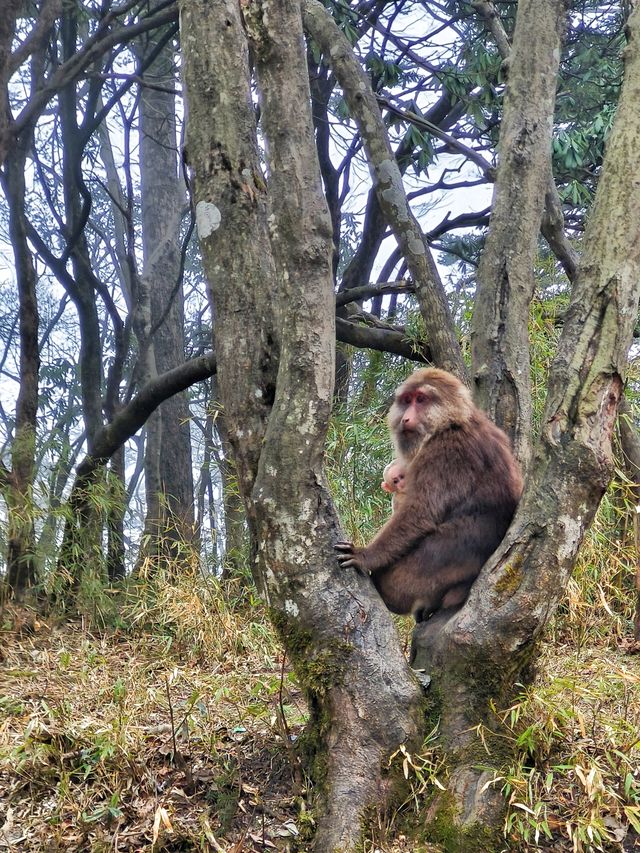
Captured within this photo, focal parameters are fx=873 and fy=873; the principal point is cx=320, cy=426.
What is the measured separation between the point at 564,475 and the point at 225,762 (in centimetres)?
175

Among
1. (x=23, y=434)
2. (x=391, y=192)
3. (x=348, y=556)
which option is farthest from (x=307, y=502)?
(x=23, y=434)

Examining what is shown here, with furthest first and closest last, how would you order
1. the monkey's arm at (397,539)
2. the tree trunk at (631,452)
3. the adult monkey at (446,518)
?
the tree trunk at (631,452), the adult monkey at (446,518), the monkey's arm at (397,539)

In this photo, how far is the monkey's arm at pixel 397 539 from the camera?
10.9ft

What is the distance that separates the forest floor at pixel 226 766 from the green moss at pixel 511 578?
41 cm

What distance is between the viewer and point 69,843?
3180 mm

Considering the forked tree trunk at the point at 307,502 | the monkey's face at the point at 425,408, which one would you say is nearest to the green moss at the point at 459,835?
the forked tree trunk at the point at 307,502

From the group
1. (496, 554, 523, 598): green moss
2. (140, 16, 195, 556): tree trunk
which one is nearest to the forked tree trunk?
(496, 554, 523, 598): green moss

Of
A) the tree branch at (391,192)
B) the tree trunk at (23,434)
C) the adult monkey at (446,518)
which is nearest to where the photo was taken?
the adult monkey at (446,518)

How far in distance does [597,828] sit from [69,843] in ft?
6.10

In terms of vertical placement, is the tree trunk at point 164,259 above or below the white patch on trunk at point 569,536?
above

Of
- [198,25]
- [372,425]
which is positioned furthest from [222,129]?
[372,425]

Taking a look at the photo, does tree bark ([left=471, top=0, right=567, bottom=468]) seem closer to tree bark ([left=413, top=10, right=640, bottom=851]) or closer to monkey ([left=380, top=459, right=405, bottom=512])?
monkey ([left=380, top=459, right=405, bottom=512])

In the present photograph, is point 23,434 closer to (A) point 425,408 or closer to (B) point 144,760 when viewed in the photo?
(B) point 144,760

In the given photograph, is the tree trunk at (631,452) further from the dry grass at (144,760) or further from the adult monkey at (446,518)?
the dry grass at (144,760)
